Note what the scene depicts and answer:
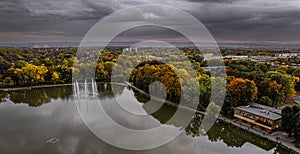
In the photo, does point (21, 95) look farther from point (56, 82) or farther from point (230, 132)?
point (230, 132)

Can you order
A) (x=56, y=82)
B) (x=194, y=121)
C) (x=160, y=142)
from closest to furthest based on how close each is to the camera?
(x=160, y=142)
(x=194, y=121)
(x=56, y=82)

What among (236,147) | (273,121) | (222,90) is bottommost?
(236,147)

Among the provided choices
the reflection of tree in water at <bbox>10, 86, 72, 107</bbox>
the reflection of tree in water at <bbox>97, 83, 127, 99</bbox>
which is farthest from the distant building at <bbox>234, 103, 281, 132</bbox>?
the reflection of tree in water at <bbox>10, 86, 72, 107</bbox>

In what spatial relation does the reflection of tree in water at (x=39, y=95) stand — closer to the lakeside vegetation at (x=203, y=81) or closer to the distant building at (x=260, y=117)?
the lakeside vegetation at (x=203, y=81)

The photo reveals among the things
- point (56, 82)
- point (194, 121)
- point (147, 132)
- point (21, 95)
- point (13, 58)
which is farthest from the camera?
point (13, 58)

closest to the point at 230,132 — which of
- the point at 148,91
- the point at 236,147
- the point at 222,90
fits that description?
the point at 236,147

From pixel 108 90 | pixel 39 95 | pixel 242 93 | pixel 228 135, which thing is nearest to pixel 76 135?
pixel 228 135
